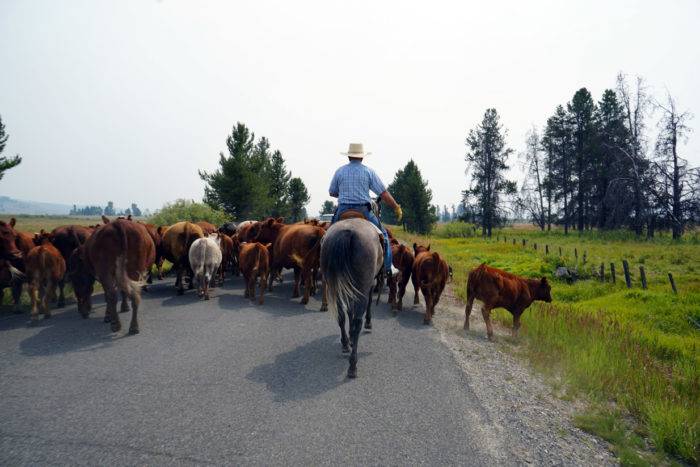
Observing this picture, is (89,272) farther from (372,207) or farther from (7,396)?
(372,207)

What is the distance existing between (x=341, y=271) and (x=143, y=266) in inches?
157

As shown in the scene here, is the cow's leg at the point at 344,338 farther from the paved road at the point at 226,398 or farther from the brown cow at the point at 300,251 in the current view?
the brown cow at the point at 300,251

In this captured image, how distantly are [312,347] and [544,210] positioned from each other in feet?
197

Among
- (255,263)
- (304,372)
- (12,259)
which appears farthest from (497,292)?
(12,259)

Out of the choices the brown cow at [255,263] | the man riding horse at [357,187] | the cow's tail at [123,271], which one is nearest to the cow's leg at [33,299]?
the cow's tail at [123,271]

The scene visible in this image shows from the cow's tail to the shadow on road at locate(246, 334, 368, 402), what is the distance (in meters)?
3.00

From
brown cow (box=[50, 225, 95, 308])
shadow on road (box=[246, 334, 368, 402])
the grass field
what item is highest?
brown cow (box=[50, 225, 95, 308])

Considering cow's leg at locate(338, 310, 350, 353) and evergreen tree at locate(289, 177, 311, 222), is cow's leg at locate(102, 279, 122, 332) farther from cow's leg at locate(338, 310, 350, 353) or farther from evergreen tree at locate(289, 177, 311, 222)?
evergreen tree at locate(289, 177, 311, 222)

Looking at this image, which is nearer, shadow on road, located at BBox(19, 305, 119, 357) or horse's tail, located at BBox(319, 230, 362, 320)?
horse's tail, located at BBox(319, 230, 362, 320)

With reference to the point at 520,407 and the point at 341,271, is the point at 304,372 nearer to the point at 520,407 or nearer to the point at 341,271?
the point at 341,271

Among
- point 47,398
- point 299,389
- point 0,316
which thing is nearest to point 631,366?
point 299,389

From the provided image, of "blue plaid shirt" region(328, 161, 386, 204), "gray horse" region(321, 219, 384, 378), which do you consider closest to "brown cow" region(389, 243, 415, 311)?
"blue plaid shirt" region(328, 161, 386, 204)

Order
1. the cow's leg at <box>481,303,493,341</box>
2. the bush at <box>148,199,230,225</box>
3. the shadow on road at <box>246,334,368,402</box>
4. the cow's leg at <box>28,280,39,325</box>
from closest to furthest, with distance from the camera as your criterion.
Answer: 1. the shadow on road at <box>246,334,368,402</box>
2. the cow's leg at <box>28,280,39,325</box>
3. the cow's leg at <box>481,303,493,341</box>
4. the bush at <box>148,199,230,225</box>

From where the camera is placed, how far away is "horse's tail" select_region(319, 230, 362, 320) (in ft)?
17.4
